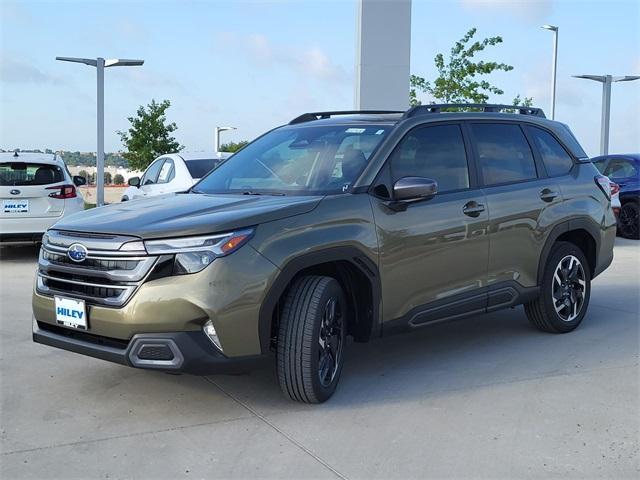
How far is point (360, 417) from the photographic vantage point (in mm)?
4289

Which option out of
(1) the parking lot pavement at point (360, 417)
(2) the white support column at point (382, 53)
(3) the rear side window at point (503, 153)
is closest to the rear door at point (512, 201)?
(3) the rear side window at point (503, 153)

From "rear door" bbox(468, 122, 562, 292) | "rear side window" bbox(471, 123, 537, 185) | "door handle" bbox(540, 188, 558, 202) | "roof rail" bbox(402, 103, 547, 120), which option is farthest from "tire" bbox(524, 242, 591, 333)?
"roof rail" bbox(402, 103, 547, 120)

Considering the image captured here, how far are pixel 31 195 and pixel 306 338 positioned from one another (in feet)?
24.7

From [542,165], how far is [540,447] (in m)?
2.86

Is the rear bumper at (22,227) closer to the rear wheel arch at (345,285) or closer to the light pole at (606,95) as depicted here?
the rear wheel arch at (345,285)

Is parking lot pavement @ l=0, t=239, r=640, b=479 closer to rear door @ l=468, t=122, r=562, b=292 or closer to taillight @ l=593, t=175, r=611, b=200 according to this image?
rear door @ l=468, t=122, r=562, b=292

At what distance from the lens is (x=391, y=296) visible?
187 inches

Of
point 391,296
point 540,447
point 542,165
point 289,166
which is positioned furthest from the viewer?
point 542,165

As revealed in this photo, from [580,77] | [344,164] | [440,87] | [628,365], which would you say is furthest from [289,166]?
[580,77]

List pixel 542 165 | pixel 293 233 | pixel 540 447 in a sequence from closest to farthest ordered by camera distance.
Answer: pixel 540 447 → pixel 293 233 → pixel 542 165

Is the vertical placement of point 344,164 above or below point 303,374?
above

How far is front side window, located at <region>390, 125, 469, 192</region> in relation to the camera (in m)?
5.00

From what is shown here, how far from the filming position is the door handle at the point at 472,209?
17.2ft

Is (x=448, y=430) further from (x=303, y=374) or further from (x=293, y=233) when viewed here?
(x=293, y=233)
